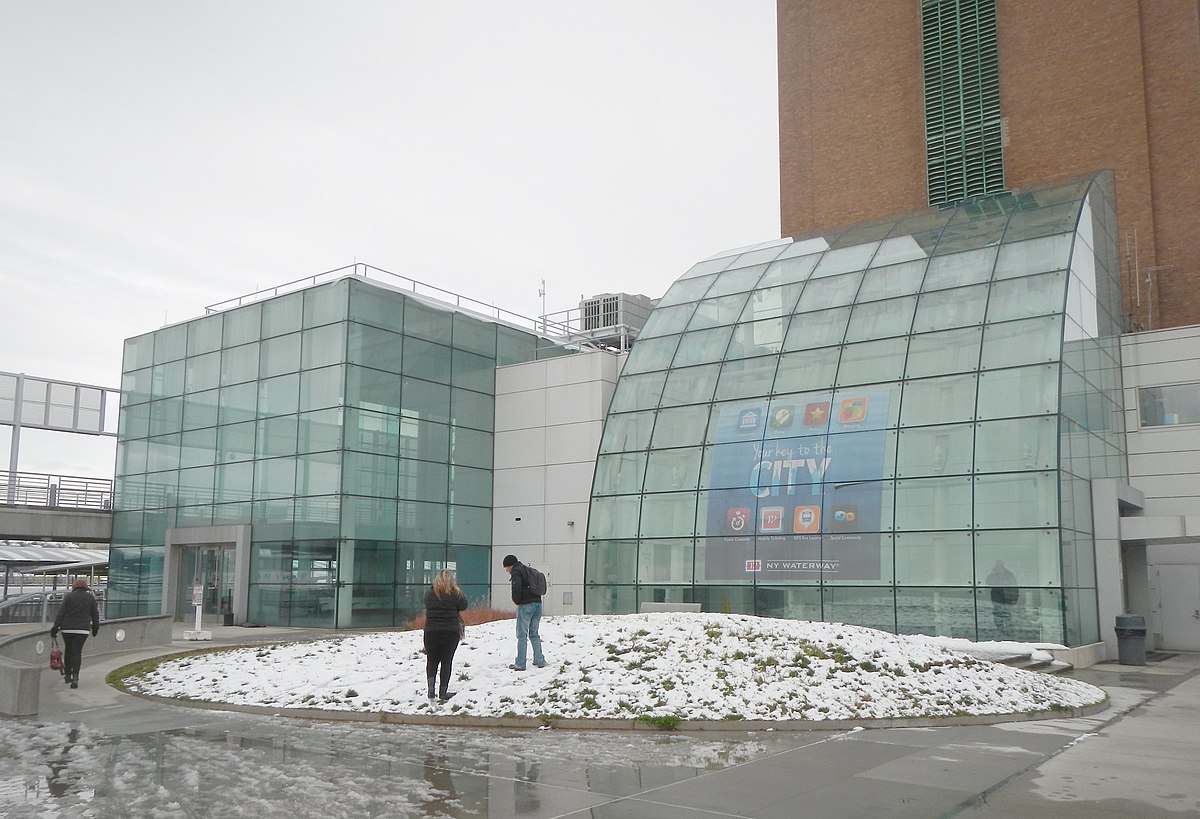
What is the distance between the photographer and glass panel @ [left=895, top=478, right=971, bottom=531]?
23.1m

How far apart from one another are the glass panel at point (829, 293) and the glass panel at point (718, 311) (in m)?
2.07

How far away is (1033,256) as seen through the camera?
25.8 meters

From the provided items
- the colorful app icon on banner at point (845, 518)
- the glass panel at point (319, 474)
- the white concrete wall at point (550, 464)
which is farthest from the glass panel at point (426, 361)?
the colorful app icon on banner at point (845, 518)

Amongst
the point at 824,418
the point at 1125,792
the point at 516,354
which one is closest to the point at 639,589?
the point at 824,418

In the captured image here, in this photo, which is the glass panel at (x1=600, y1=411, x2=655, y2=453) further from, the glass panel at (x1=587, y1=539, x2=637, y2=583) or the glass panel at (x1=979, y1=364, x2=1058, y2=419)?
the glass panel at (x1=979, y1=364, x2=1058, y2=419)

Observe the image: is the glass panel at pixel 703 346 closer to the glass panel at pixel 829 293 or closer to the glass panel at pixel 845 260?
the glass panel at pixel 829 293

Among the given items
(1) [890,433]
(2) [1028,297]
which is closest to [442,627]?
(1) [890,433]

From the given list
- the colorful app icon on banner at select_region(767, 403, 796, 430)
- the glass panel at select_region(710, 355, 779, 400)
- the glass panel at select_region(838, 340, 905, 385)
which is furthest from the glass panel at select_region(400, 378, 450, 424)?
the glass panel at select_region(838, 340, 905, 385)

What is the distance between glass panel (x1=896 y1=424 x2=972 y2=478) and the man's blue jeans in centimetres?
1263

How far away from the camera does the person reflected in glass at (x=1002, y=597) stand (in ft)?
72.1

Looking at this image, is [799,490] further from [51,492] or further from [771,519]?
[51,492]

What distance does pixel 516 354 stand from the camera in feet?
123

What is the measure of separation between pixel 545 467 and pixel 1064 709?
74.3ft

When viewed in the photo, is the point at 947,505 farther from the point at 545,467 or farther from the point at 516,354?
the point at 516,354
